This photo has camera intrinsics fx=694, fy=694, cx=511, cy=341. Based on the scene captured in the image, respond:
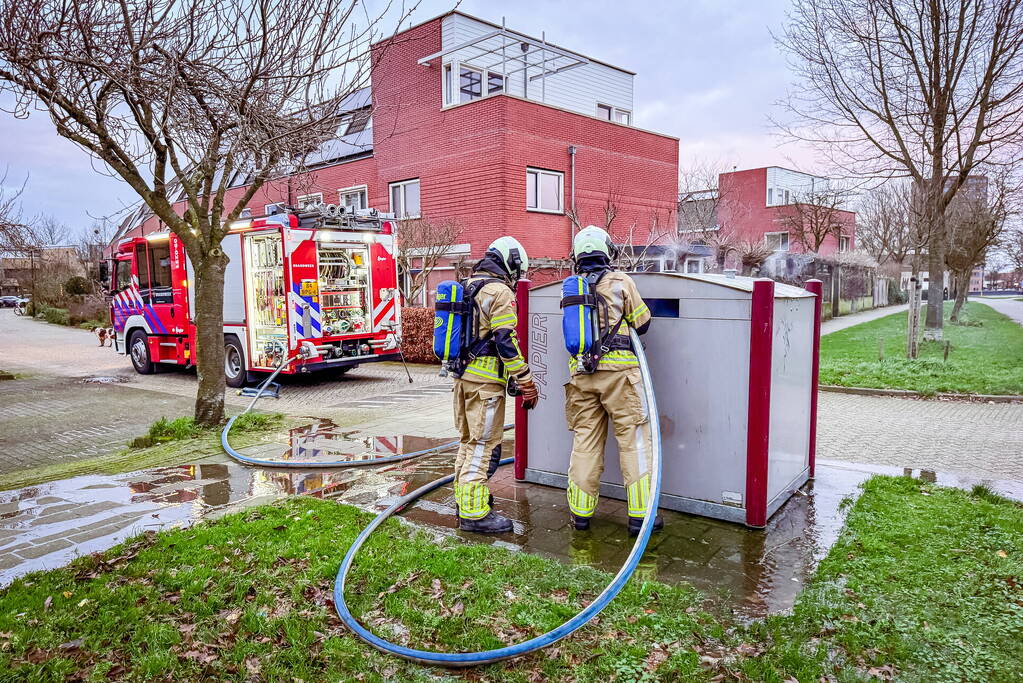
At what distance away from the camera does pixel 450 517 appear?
481 cm

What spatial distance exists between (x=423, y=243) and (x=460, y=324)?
Answer: 43.2 feet

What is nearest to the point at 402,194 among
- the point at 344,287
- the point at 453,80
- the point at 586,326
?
the point at 453,80

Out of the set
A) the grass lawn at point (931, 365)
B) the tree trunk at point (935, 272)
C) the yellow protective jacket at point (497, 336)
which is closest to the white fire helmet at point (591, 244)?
the yellow protective jacket at point (497, 336)

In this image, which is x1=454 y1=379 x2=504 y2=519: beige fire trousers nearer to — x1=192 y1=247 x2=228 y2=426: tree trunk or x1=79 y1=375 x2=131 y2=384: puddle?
x1=192 y1=247 x2=228 y2=426: tree trunk

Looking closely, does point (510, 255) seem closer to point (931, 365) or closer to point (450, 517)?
point (450, 517)

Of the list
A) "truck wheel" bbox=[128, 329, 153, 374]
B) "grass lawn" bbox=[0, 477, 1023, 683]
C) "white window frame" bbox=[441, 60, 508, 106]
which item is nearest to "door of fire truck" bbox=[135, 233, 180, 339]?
"truck wheel" bbox=[128, 329, 153, 374]

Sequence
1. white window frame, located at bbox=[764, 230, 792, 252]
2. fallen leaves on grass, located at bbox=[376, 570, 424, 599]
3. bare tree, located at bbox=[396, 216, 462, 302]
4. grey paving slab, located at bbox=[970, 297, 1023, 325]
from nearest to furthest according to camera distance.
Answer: fallen leaves on grass, located at bbox=[376, 570, 424, 599] < bare tree, located at bbox=[396, 216, 462, 302] < grey paving slab, located at bbox=[970, 297, 1023, 325] < white window frame, located at bbox=[764, 230, 792, 252]

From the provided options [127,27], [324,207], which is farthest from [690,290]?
[324,207]

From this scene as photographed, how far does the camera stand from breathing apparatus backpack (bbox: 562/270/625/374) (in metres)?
4.24

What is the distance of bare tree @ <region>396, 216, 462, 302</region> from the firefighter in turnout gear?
12.9m

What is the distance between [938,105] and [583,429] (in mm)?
11940

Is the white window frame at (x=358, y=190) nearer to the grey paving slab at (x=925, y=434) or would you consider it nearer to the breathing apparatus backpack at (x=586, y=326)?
the grey paving slab at (x=925, y=434)

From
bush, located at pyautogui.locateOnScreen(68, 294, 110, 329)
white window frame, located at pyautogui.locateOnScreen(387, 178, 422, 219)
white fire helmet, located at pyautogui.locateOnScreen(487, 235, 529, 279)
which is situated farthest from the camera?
bush, located at pyautogui.locateOnScreen(68, 294, 110, 329)

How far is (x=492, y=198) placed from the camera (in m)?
17.6
